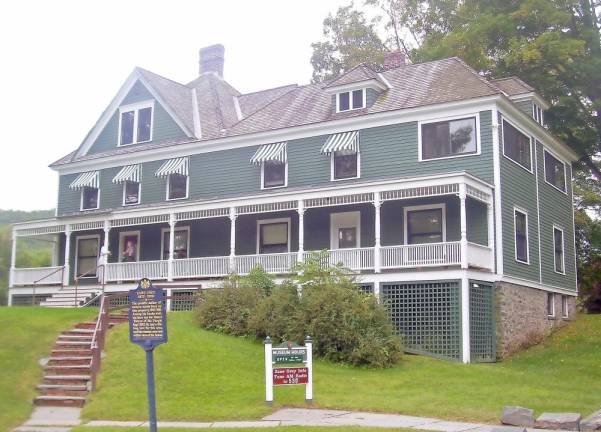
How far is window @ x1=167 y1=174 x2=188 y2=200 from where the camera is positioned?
3162 cm

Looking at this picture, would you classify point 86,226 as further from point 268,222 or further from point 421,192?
point 421,192

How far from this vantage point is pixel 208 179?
3097 centimetres

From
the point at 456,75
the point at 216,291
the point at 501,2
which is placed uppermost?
the point at 501,2

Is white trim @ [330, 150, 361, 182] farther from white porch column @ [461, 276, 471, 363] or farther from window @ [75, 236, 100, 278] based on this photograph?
window @ [75, 236, 100, 278]

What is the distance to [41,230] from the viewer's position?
32.1 meters

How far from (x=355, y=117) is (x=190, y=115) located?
8.43 meters

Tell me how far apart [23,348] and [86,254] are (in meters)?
13.3

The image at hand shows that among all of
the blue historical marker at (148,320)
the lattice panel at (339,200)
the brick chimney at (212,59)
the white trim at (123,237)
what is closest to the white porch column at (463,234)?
the lattice panel at (339,200)

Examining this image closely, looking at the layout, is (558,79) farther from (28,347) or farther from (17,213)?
(17,213)

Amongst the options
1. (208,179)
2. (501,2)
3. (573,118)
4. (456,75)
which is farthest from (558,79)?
(208,179)

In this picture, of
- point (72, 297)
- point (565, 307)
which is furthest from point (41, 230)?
point (565, 307)

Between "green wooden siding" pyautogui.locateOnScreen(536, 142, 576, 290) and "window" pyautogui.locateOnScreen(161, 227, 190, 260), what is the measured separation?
13361mm

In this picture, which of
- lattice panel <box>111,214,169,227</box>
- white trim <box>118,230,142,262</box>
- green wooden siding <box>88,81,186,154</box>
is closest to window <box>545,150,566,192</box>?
green wooden siding <box>88,81,186,154</box>

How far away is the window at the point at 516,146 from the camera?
26.4m
